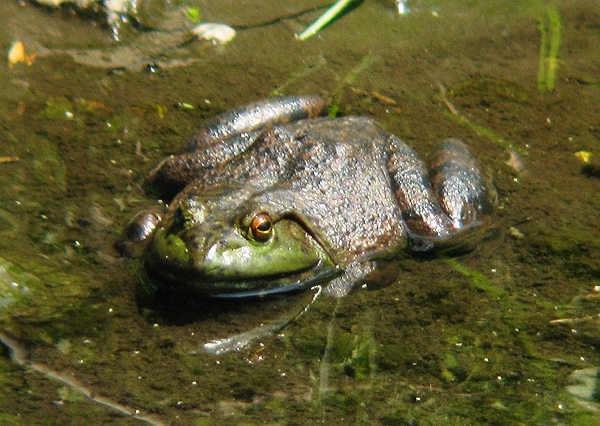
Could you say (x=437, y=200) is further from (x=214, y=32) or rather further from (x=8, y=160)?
(x=214, y=32)

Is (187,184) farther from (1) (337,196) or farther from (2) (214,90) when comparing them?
(2) (214,90)

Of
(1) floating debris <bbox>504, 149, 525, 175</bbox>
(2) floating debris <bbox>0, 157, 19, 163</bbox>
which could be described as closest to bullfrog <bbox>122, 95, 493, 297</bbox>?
(1) floating debris <bbox>504, 149, 525, 175</bbox>

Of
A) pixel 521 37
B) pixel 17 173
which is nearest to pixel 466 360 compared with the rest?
pixel 17 173

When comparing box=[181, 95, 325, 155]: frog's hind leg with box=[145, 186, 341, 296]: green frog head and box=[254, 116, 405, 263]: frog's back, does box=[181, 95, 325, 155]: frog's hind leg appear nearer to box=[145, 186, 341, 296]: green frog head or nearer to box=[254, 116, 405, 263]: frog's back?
box=[254, 116, 405, 263]: frog's back

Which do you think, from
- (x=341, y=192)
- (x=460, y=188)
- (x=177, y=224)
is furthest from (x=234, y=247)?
(x=460, y=188)

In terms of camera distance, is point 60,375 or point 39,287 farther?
point 39,287

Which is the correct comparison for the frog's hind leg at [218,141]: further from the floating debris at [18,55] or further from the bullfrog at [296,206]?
the floating debris at [18,55]
